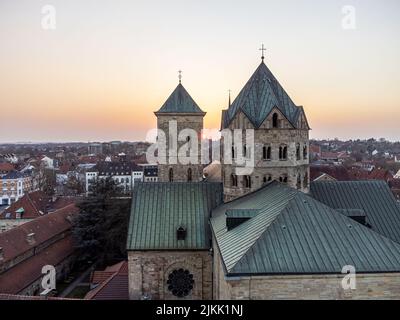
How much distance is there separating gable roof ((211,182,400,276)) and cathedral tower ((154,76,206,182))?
58.7 ft

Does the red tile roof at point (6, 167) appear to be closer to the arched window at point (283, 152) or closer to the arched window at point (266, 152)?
the arched window at point (266, 152)

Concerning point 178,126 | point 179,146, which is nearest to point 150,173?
point 179,146

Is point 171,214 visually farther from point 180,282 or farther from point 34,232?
point 34,232

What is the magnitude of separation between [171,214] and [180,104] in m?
13.4

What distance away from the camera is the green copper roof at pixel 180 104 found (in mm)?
35531

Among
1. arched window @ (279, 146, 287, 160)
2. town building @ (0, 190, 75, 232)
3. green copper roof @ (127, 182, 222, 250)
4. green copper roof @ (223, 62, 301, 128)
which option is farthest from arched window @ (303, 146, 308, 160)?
town building @ (0, 190, 75, 232)

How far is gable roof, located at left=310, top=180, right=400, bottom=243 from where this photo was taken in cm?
2361

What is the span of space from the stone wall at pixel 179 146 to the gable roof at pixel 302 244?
17821mm

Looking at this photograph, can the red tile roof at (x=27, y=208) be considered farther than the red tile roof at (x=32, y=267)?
Yes

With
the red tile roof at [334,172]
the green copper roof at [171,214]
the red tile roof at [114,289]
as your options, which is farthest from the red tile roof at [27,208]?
the red tile roof at [334,172]
